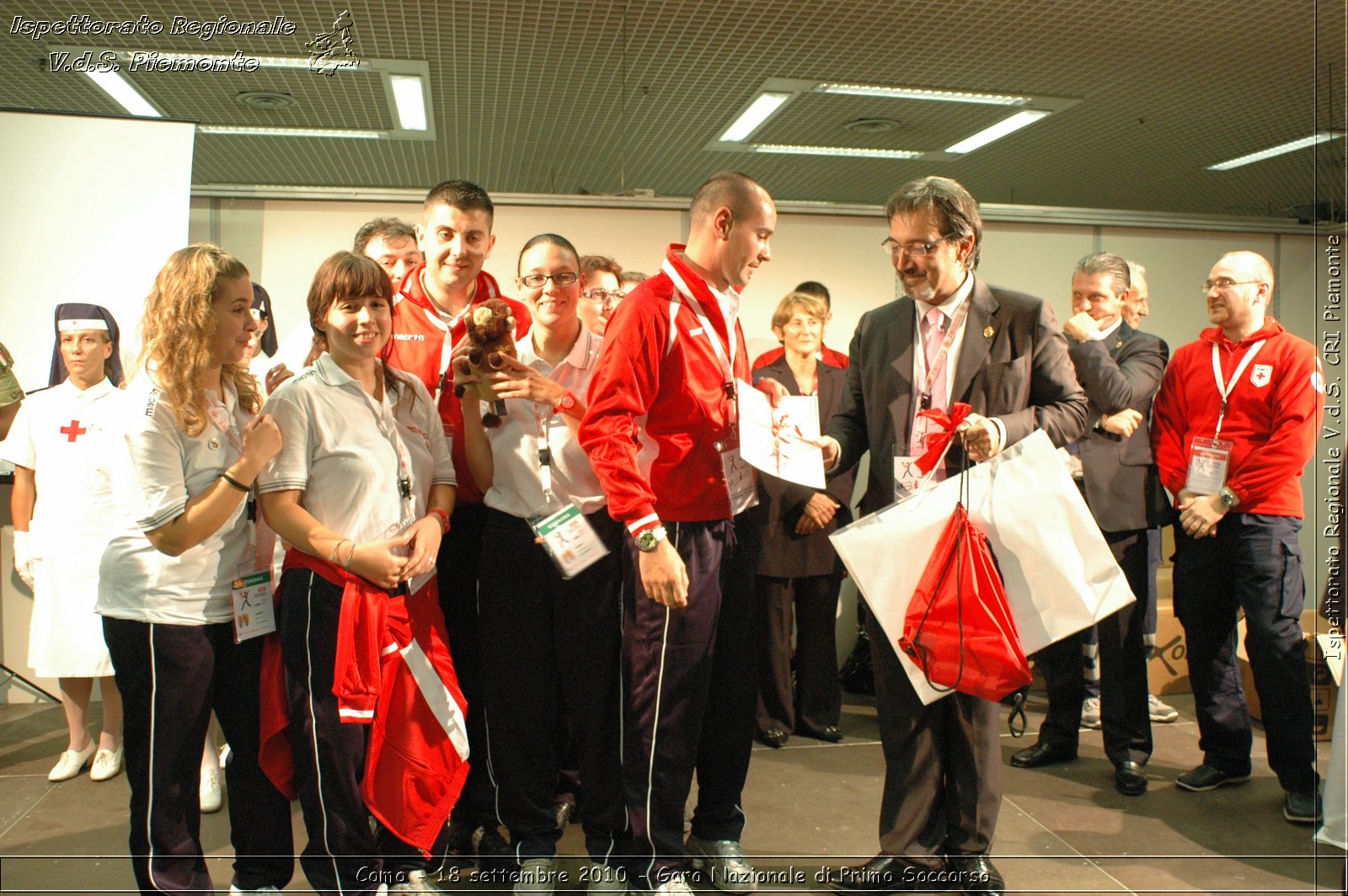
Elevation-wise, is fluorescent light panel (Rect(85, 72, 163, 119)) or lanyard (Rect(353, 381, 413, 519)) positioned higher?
fluorescent light panel (Rect(85, 72, 163, 119))

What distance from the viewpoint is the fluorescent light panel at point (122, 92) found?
5953 millimetres

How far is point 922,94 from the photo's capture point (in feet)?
21.7

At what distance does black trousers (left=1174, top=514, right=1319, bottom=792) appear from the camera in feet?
9.82

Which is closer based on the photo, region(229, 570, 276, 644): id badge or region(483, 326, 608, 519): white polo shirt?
region(229, 570, 276, 644): id badge

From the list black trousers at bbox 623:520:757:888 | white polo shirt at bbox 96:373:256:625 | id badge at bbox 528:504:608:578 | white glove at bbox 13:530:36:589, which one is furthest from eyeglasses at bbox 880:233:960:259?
white glove at bbox 13:530:36:589

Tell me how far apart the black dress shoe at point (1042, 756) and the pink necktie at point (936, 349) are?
1.73 m

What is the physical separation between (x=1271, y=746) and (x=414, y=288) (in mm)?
3078

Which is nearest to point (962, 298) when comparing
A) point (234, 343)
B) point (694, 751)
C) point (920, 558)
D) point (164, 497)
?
point (920, 558)

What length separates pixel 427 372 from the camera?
2570 millimetres

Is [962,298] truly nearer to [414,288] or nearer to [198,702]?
[414,288]

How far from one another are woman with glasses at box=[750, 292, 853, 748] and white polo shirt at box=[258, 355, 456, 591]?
192cm

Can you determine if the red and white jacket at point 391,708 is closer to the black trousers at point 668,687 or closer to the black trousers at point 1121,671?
the black trousers at point 668,687

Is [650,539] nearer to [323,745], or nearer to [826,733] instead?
[323,745]

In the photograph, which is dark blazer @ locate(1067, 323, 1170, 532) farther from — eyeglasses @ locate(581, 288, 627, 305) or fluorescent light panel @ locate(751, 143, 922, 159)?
fluorescent light panel @ locate(751, 143, 922, 159)
